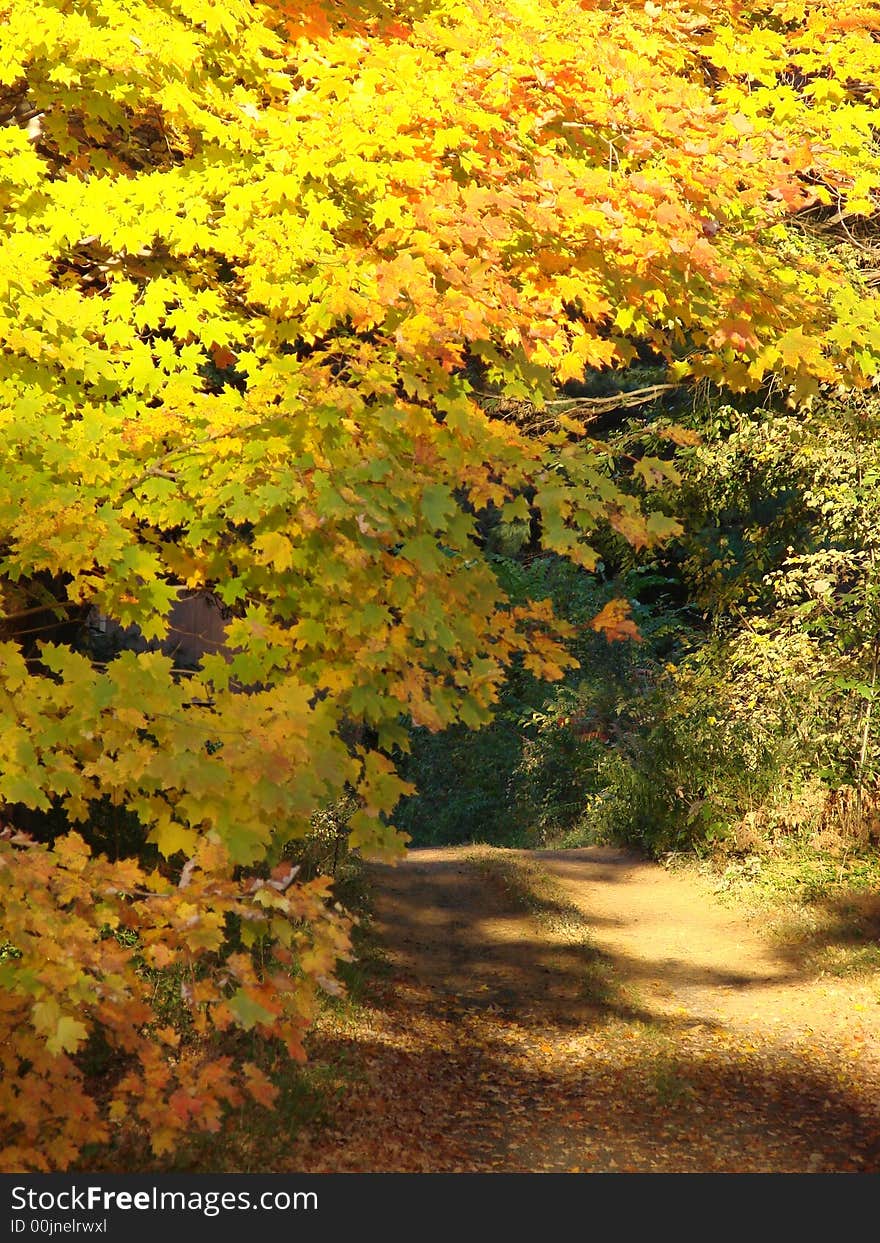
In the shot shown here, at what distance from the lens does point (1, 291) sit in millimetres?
5684

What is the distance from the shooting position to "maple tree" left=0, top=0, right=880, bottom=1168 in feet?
16.0

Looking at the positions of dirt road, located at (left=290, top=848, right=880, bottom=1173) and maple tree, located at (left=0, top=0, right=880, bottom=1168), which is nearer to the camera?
maple tree, located at (left=0, top=0, right=880, bottom=1168)

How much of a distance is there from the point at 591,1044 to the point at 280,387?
16.6 ft

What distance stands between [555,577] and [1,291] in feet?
51.8

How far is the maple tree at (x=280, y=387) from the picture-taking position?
16.0 feet

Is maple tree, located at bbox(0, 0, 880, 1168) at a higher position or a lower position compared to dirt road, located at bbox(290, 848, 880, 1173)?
higher

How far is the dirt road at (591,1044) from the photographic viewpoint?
7.00 metres

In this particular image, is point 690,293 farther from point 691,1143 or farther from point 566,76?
point 691,1143

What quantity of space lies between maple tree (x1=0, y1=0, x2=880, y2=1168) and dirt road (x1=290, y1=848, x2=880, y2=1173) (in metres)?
1.19

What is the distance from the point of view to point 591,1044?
28.5 ft

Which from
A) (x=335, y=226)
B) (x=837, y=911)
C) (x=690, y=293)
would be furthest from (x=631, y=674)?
(x=335, y=226)

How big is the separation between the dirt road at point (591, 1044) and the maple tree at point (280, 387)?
1194 millimetres

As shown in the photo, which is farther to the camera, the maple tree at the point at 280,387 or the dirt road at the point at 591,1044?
the dirt road at the point at 591,1044

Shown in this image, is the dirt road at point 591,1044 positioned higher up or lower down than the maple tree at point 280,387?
lower down
